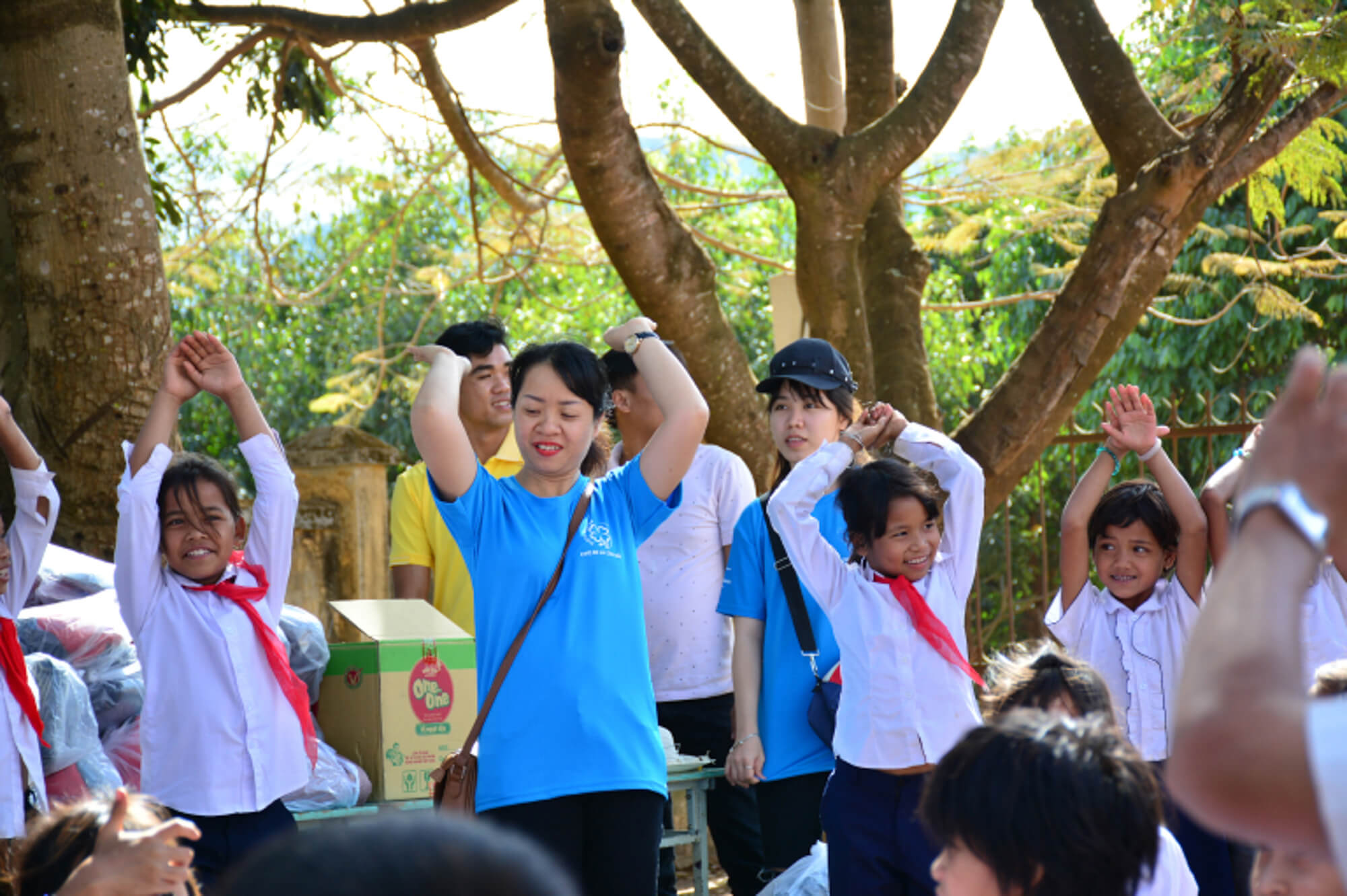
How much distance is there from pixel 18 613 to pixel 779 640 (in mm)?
2019

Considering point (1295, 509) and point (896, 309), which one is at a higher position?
point (896, 309)

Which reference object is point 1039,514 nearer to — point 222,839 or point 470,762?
point 470,762

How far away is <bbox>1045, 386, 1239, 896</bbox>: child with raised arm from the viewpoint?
3727 mm

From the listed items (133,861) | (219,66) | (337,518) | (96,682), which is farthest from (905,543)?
(219,66)

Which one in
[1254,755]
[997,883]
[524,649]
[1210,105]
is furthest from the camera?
[1210,105]

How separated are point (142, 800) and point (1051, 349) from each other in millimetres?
4408

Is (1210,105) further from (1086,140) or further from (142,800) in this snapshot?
(142,800)

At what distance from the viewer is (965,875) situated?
1681mm

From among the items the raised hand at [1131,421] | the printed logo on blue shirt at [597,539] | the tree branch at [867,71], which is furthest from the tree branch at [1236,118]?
the printed logo on blue shirt at [597,539]

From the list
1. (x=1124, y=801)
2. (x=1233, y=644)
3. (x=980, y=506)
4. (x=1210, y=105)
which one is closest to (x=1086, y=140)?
(x=1210, y=105)

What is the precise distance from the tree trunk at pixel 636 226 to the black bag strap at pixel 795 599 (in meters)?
1.56

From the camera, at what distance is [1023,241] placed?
46.6 feet

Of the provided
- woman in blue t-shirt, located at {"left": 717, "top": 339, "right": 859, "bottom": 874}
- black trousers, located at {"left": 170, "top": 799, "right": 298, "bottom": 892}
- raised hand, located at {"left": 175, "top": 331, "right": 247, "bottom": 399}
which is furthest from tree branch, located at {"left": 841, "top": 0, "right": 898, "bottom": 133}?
black trousers, located at {"left": 170, "top": 799, "right": 298, "bottom": 892}

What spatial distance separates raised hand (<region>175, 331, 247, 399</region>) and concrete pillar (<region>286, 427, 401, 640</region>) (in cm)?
305
